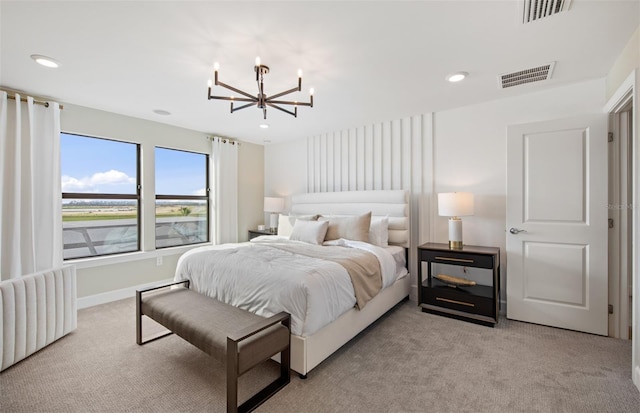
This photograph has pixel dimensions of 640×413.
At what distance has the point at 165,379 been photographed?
1.98 metres

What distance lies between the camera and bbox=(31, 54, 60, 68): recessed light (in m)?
2.26

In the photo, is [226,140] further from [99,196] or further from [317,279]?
[317,279]

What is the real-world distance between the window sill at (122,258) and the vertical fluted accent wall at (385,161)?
96.7 inches

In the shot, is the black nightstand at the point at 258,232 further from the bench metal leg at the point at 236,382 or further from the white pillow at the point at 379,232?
the bench metal leg at the point at 236,382

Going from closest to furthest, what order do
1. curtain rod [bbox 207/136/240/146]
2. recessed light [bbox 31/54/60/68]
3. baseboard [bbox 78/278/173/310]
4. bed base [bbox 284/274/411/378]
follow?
bed base [bbox 284/274/411/378] < recessed light [bbox 31/54/60/68] < baseboard [bbox 78/278/173/310] < curtain rod [bbox 207/136/240/146]

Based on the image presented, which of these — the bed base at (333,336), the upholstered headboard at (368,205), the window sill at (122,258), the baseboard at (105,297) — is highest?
the upholstered headboard at (368,205)

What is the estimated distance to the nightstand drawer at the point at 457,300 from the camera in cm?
282

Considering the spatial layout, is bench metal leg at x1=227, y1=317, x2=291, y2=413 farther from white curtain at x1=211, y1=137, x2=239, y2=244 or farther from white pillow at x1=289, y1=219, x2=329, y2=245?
white curtain at x1=211, y1=137, x2=239, y2=244

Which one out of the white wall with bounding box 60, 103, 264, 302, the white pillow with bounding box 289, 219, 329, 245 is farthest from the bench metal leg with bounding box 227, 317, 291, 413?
the white wall with bounding box 60, 103, 264, 302

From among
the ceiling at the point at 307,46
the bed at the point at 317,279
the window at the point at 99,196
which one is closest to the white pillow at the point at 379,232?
the bed at the point at 317,279

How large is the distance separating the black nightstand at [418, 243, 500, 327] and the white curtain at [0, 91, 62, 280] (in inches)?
164

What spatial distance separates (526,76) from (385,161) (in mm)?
1812

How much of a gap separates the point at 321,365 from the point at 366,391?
0.42m

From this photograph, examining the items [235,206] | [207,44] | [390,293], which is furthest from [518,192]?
[235,206]
